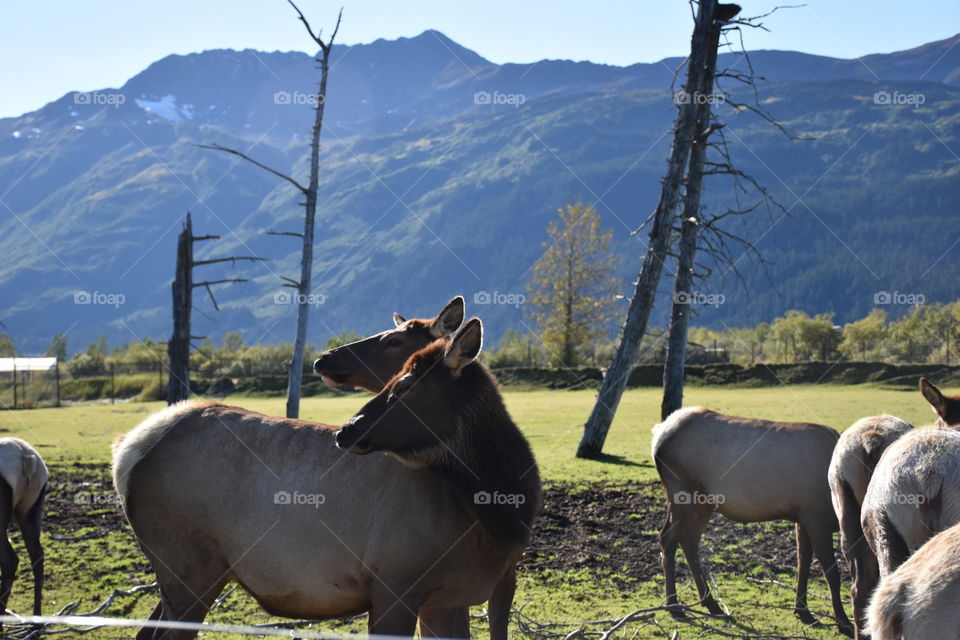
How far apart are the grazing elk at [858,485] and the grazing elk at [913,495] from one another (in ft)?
4.93

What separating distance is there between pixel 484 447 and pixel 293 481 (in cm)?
134

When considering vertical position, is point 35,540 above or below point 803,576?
below

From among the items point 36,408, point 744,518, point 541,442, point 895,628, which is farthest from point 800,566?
point 36,408

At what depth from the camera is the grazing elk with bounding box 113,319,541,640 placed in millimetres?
5395

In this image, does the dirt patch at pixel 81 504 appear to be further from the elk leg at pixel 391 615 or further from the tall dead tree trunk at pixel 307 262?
the elk leg at pixel 391 615

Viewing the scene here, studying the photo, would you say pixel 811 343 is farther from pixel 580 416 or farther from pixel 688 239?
pixel 688 239

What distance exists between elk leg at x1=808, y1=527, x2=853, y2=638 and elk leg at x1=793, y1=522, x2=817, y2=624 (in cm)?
9

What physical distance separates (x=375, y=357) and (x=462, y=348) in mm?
2229

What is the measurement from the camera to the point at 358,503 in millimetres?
5594

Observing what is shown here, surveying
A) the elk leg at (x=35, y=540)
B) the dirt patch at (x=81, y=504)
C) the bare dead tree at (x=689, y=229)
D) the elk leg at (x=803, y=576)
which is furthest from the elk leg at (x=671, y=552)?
the bare dead tree at (x=689, y=229)

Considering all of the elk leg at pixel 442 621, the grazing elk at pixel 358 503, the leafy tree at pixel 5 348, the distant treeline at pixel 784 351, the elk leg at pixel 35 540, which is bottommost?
the leafy tree at pixel 5 348

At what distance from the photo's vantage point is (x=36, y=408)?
47.2m

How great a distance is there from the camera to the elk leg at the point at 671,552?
886 cm

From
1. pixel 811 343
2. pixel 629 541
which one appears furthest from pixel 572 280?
pixel 629 541
